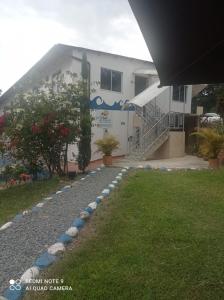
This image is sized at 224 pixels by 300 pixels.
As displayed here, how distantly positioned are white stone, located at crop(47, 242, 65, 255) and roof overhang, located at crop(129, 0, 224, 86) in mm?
2591

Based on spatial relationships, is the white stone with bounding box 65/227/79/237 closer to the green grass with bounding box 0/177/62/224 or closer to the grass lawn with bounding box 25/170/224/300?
the grass lawn with bounding box 25/170/224/300

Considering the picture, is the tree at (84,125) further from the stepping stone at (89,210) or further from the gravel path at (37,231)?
the stepping stone at (89,210)

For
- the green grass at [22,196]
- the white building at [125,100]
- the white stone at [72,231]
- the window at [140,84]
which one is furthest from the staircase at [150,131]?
the white stone at [72,231]

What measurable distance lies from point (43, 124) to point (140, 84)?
9748 millimetres

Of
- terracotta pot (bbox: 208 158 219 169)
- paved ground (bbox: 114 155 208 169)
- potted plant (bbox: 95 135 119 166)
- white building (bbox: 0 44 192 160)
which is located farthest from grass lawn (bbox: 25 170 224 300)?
white building (bbox: 0 44 192 160)

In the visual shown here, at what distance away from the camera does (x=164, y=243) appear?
5.13 m

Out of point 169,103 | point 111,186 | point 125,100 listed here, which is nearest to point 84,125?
point 111,186

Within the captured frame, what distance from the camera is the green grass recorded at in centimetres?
785

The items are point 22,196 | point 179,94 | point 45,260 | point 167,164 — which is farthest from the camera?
point 179,94

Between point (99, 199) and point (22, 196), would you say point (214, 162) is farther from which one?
point (22, 196)

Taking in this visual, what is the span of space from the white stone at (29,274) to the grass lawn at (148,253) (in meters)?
0.12

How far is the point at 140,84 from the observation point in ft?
63.5

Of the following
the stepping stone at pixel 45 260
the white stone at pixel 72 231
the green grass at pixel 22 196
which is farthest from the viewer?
the green grass at pixel 22 196

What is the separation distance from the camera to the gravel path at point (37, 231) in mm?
4452
